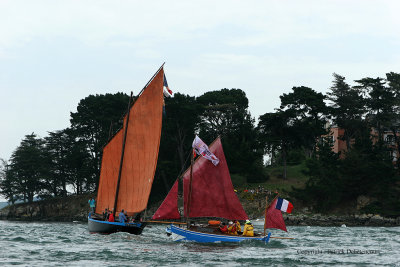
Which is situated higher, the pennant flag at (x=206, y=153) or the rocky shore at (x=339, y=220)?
the pennant flag at (x=206, y=153)

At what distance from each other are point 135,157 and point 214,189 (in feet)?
29.3

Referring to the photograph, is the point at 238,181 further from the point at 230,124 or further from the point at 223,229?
the point at 223,229

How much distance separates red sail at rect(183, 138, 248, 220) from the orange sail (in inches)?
210

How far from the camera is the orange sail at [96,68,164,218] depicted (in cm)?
5434

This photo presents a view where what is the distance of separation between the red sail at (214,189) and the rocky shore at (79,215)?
42721 millimetres

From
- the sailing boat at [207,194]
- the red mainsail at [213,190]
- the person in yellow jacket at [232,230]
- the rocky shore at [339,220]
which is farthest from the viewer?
the rocky shore at [339,220]

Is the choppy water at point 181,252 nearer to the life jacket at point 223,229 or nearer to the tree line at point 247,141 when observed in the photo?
the life jacket at point 223,229

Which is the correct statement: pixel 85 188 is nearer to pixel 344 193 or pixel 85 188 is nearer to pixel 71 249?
pixel 344 193

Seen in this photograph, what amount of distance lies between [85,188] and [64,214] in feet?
22.5

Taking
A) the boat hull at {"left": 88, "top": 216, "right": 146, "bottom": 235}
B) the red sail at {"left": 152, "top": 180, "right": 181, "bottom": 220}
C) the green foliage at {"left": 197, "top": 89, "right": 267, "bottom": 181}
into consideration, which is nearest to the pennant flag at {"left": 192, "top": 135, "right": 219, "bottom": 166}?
the red sail at {"left": 152, "top": 180, "right": 181, "bottom": 220}

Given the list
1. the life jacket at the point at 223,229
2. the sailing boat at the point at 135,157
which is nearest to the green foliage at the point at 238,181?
the sailing boat at the point at 135,157

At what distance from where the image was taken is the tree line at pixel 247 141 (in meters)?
96.2

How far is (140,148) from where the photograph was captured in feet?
181

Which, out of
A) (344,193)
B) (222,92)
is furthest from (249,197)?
(222,92)
